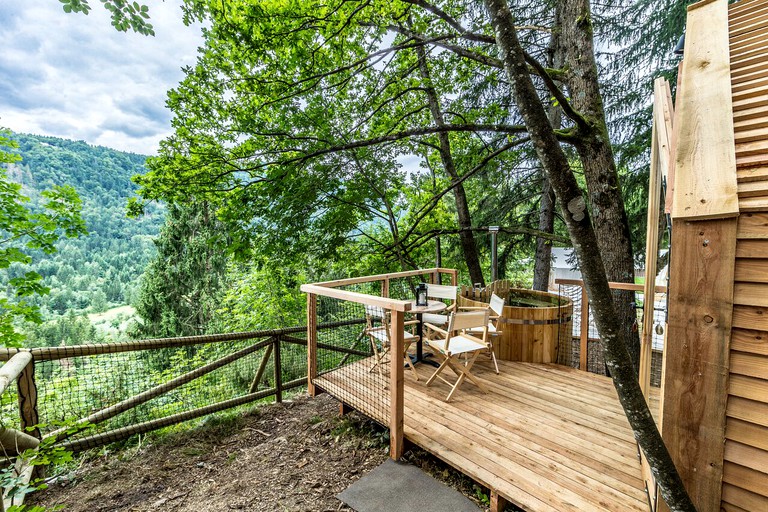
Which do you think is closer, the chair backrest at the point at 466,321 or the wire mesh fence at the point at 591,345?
the chair backrest at the point at 466,321

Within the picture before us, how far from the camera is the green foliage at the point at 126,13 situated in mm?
1810

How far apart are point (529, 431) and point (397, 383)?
1.15m

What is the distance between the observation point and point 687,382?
1.51 m

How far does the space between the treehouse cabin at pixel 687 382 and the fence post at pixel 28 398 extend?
2.39 metres

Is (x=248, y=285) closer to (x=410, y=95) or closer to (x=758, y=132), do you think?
(x=410, y=95)

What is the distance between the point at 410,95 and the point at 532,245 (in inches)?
190

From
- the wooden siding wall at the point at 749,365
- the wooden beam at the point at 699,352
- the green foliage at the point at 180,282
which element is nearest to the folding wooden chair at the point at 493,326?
the wooden beam at the point at 699,352

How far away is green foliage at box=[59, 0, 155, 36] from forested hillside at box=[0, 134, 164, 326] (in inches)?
936

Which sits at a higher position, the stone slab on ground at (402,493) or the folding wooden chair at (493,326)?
the folding wooden chair at (493,326)

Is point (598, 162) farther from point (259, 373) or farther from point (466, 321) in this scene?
point (259, 373)

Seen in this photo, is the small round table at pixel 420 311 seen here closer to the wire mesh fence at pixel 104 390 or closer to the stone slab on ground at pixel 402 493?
the stone slab on ground at pixel 402 493

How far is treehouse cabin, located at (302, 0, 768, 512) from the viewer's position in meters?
1.41

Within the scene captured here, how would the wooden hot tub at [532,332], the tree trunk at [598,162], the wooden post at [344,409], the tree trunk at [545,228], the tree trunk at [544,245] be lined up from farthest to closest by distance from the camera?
the tree trunk at [544,245] → the tree trunk at [545,228] → the wooden hot tub at [532,332] → the tree trunk at [598,162] → the wooden post at [344,409]

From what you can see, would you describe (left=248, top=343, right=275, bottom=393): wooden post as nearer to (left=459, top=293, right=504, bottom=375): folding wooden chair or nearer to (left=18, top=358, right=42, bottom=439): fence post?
(left=18, top=358, right=42, bottom=439): fence post
